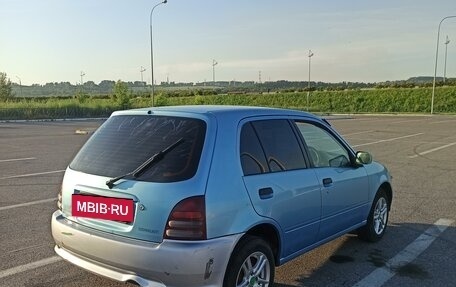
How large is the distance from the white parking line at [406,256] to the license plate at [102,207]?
2.19 meters

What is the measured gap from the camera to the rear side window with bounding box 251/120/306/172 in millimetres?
3373

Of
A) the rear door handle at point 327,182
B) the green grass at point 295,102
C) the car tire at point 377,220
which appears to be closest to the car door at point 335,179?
the rear door handle at point 327,182

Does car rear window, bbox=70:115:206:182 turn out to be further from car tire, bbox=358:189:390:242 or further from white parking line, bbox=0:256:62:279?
car tire, bbox=358:189:390:242

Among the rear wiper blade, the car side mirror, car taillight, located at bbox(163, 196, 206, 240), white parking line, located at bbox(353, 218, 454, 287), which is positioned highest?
the rear wiper blade

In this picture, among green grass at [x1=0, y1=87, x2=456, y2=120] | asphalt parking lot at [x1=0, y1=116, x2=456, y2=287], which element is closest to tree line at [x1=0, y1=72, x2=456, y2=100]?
green grass at [x1=0, y1=87, x2=456, y2=120]

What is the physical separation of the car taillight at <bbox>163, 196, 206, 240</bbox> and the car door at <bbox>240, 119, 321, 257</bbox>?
0.46m

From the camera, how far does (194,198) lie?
2705 mm

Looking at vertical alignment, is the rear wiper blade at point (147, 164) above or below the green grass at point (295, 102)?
above

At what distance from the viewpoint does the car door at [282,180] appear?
3133mm

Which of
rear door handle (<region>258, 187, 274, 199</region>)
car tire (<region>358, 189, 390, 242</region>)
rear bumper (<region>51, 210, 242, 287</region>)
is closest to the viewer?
rear bumper (<region>51, 210, 242, 287</region>)

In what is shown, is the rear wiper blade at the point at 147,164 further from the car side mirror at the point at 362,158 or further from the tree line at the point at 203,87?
the tree line at the point at 203,87

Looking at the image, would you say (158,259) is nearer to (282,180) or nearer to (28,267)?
(282,180)

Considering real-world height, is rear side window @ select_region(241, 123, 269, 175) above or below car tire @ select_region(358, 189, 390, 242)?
above

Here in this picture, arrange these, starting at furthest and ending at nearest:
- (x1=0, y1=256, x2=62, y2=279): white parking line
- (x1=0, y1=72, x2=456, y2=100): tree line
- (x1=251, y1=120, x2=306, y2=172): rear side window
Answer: (x1=0, y1=72, x2=456, y2=100): tree line
(x1=0, y1=256, x2=62, y2=279): white parking line
(x1=251, y1=120, x2=306, y2=172): rear side window
